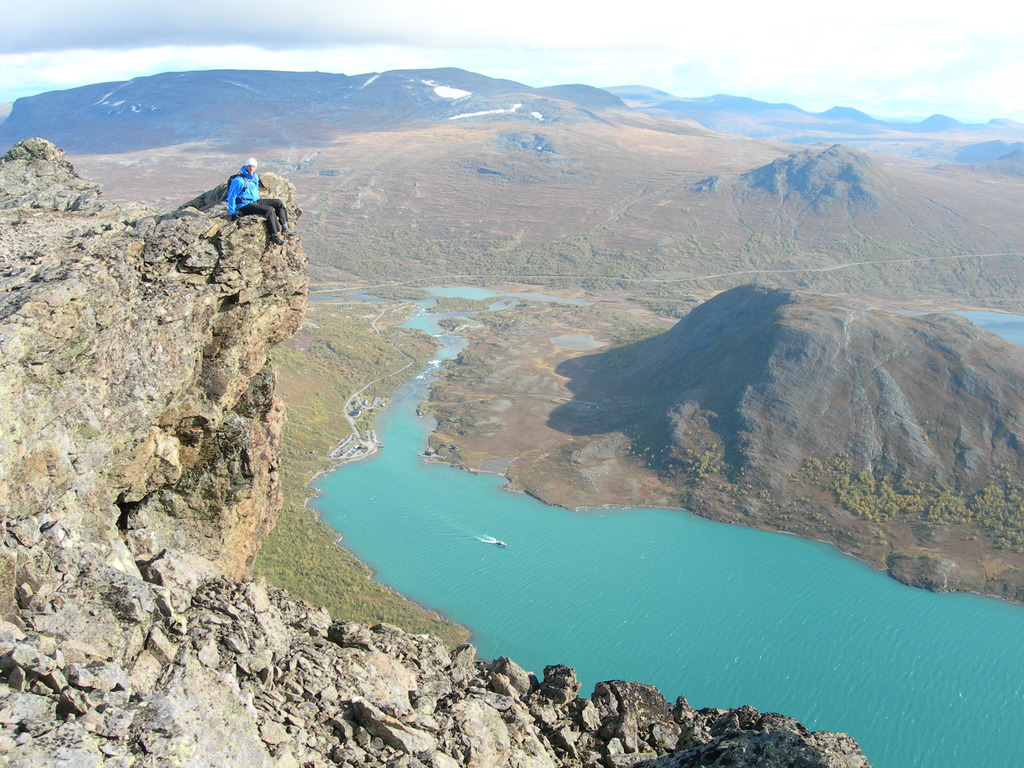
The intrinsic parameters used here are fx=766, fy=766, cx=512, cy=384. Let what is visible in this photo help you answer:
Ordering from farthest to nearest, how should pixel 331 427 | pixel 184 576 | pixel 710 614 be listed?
1. pixel 331 427
2. pixel 710 614
3. pixel 184 576

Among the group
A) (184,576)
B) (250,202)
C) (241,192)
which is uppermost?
(241,192)

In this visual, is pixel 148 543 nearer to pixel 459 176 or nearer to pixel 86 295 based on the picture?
pixel 86 295

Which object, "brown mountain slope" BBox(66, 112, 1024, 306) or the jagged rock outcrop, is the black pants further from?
the jagged rock outcrop

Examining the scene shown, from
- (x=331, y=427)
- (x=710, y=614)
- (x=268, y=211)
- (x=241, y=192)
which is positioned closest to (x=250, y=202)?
(x=241, y=192)

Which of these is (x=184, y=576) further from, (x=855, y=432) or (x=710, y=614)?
(x=855, y=432)

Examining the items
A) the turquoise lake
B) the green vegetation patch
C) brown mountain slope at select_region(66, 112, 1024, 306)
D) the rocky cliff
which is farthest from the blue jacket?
brown mountain slope at select_region(66, 112, 1024, 306)
